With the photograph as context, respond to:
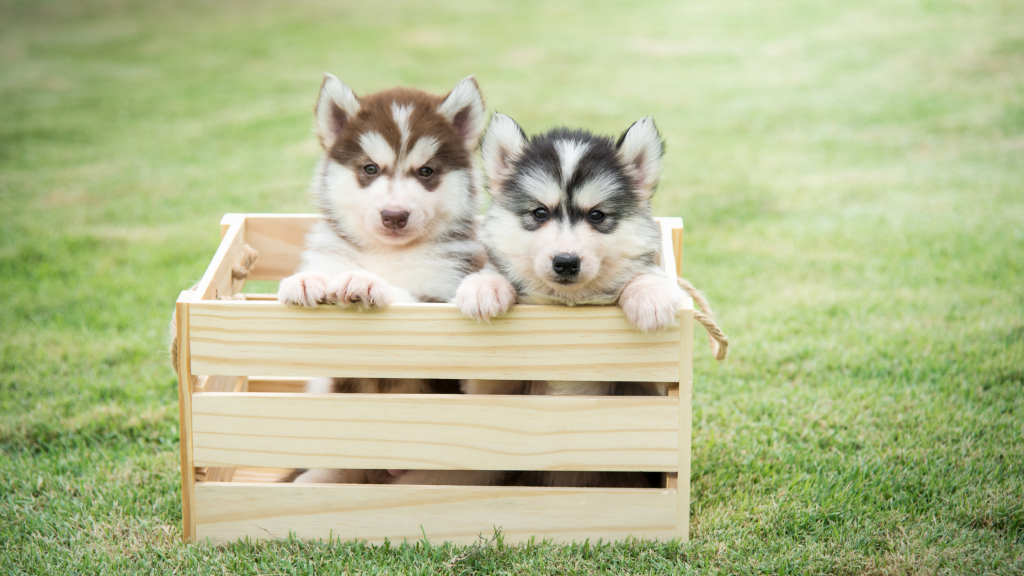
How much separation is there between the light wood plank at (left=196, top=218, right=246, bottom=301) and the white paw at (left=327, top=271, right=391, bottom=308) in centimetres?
44

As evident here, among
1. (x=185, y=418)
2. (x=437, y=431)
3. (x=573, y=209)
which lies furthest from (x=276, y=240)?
(x=573, y=209)

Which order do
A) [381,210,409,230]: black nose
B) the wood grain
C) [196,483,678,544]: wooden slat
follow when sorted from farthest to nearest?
the wood grain < [381,210,409,230]: black nose < [196,483,678,544]: wooden slat

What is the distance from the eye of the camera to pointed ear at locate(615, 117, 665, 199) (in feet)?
8.81

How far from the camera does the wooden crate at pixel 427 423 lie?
2518 millimetres

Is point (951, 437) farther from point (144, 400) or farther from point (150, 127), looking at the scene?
point (150, 127)

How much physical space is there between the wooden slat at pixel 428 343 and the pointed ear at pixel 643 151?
491mm

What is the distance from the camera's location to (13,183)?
7.04m

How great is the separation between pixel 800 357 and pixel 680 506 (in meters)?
1.85

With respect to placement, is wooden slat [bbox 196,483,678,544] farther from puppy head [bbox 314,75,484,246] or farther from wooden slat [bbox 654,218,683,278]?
puppy head [bbox 314,75,484,246]

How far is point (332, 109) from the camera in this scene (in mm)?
3109

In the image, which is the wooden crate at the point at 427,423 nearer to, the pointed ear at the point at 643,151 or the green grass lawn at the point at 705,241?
the green grass lawn at the point at 705,241

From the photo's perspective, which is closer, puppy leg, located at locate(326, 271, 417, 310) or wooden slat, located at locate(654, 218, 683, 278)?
puppy leg, located at locate(326, 271, 417, 310)

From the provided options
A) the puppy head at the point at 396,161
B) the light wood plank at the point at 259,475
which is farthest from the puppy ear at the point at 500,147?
the light wood plank at the point at 259,475

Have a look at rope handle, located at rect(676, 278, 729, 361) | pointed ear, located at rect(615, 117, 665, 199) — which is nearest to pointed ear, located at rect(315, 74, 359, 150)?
Result: pointed ear, located at rect(615, 117, 665, 199)
